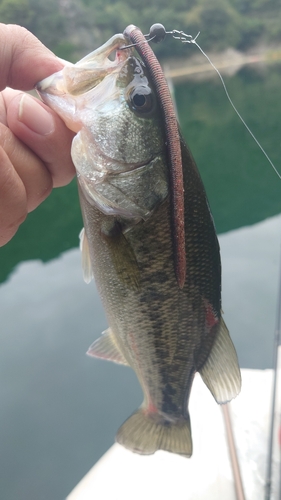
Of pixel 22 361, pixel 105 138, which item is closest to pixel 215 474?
pixel 105 138

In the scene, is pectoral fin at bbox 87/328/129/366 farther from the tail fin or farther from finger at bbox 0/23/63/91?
finger at bbox 0/23/63/91

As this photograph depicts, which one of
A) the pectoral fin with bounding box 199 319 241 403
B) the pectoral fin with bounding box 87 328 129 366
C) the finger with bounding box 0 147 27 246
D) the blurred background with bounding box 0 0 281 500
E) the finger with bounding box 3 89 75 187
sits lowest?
the blurred background with bounding box 0 0 281 500

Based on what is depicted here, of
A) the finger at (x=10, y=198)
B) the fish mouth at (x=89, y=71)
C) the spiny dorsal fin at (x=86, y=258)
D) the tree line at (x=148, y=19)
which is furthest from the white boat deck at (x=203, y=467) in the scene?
the tree line at (x=148, y=19)

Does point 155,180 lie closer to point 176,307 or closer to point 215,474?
point 176,307

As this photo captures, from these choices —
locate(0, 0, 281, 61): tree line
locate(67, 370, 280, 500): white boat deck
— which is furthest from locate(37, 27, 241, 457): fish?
locate(0, 0, 281, 61): tree line

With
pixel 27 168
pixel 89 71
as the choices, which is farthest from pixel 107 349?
pixel 89 71
